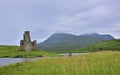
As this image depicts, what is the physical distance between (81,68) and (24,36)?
144m

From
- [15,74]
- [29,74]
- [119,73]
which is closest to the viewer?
[119,73]

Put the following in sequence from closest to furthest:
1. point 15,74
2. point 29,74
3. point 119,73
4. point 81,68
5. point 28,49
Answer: point 119,73 → point 81,68 → point 29,74 → point 15,74 → point 28,49

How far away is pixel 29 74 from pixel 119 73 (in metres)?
7.67

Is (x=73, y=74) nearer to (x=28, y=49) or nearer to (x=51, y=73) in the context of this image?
(x=51, y=73)

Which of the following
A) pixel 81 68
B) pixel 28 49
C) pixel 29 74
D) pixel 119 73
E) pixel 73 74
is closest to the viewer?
pixel 119 73

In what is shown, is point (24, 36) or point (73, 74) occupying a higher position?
point (24, 36)

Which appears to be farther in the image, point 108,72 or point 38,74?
point 38,74

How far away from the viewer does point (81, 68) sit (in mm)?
20812

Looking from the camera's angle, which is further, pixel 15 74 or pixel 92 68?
pixel 15 74

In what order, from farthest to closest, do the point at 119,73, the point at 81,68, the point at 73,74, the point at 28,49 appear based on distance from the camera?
the point at 28,49 → the point at 81,68 → the point at 73,74 → the point at 119,73

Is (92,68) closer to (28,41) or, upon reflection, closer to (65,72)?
(65,72)

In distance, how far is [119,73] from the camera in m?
18.0

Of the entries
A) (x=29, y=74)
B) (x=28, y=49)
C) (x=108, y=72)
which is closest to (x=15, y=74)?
(x=29, y=74)

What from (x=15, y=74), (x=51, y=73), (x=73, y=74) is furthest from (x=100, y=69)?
(x=15, y=74)
